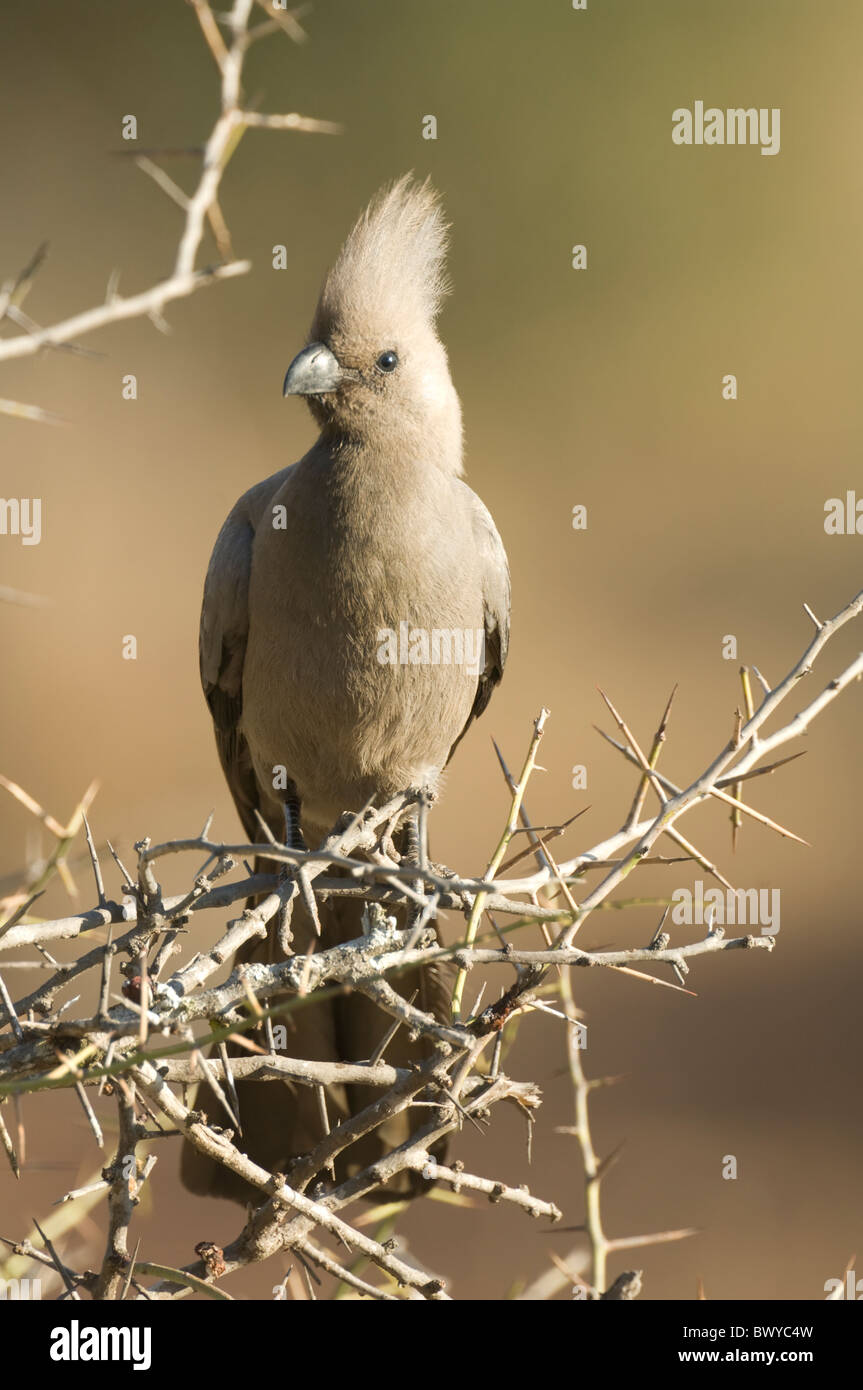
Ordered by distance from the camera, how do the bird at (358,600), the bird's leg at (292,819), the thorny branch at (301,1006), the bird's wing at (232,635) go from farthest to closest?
the bird's wing at (232,635)
the bird's leg at (292,819)
the bird at (358,600)
the thorny branch at (301,1006)

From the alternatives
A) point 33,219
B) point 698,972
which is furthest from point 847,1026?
Result: point 33,219

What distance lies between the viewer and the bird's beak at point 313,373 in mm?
3943

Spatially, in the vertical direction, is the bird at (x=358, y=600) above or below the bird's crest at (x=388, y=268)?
below

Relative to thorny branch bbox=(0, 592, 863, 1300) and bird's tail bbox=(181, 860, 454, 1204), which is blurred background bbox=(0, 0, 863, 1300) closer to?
bird's tail bbox=(181, 860, 454, 1204)

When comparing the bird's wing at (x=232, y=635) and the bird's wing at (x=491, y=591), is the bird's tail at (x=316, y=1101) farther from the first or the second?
the bird's wing at (x=491, y=591)

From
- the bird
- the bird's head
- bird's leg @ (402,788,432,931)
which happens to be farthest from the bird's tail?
the bird's head

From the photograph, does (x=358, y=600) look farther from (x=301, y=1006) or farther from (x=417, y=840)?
(x=301, y=1006)

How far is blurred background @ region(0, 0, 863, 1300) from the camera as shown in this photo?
9.09 meters

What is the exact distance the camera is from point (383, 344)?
4141 millimetres

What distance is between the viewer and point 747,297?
10094 mm

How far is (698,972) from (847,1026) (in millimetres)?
871

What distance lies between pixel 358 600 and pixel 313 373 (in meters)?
0.70

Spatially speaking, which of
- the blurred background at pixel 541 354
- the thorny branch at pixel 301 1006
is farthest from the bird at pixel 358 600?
the blurred background at pixel 541 354

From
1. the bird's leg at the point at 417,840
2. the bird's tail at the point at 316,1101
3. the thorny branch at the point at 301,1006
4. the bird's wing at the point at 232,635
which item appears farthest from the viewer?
the bird's wing at the point at 232,635
